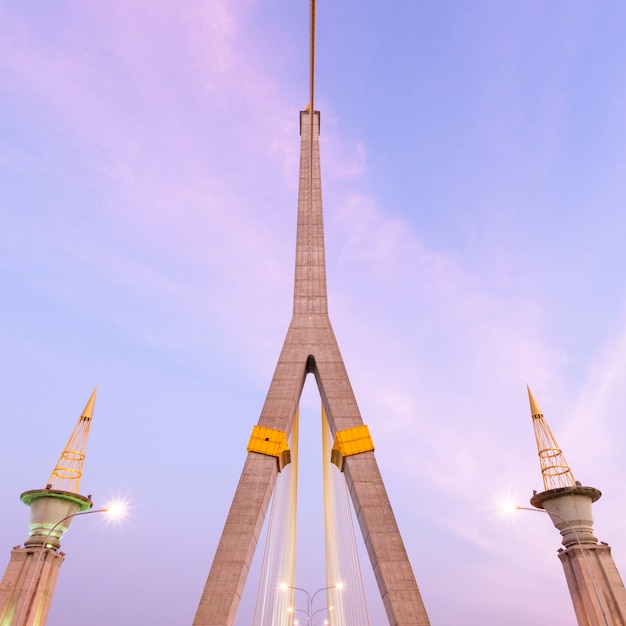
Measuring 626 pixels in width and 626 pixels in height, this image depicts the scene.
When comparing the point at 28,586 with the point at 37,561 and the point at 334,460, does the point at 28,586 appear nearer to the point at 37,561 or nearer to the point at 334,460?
the point at 37,561

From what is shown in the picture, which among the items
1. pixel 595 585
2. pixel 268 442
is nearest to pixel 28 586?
pixel 268 442

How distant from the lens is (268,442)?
65.4 feet

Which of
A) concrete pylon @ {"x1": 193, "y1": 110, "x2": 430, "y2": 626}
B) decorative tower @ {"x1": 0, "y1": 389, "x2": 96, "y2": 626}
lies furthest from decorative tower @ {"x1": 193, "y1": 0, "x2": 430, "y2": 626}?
decorative tower @ {"x1": 0, "y1": 389, "x2": 96, "y2": 626}

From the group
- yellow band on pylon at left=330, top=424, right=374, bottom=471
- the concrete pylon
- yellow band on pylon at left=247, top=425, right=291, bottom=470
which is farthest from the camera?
yellow band on pylon at left=330, top=424, right=374, bottom=471

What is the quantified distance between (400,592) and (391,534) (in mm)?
1838

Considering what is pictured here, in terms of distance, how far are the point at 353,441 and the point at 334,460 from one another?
207cm

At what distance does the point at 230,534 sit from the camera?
17.7 m

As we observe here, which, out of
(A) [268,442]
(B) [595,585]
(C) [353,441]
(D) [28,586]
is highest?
(C) [353,441]

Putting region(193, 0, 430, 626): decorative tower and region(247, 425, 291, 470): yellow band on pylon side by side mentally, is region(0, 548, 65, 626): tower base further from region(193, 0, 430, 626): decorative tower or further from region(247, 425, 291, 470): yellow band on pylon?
region(247, 425, 291, 470): yellow band on pylon

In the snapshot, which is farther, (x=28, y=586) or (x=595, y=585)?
(x=595, y=585)

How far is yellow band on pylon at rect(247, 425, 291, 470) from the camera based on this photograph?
65.0 ft

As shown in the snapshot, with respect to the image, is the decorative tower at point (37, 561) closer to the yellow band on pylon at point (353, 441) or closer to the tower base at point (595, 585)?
the yellow band on pylon at point (353, 441)

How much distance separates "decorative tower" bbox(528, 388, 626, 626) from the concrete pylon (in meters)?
9.53

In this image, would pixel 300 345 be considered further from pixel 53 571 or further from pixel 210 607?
pixel 53 571
